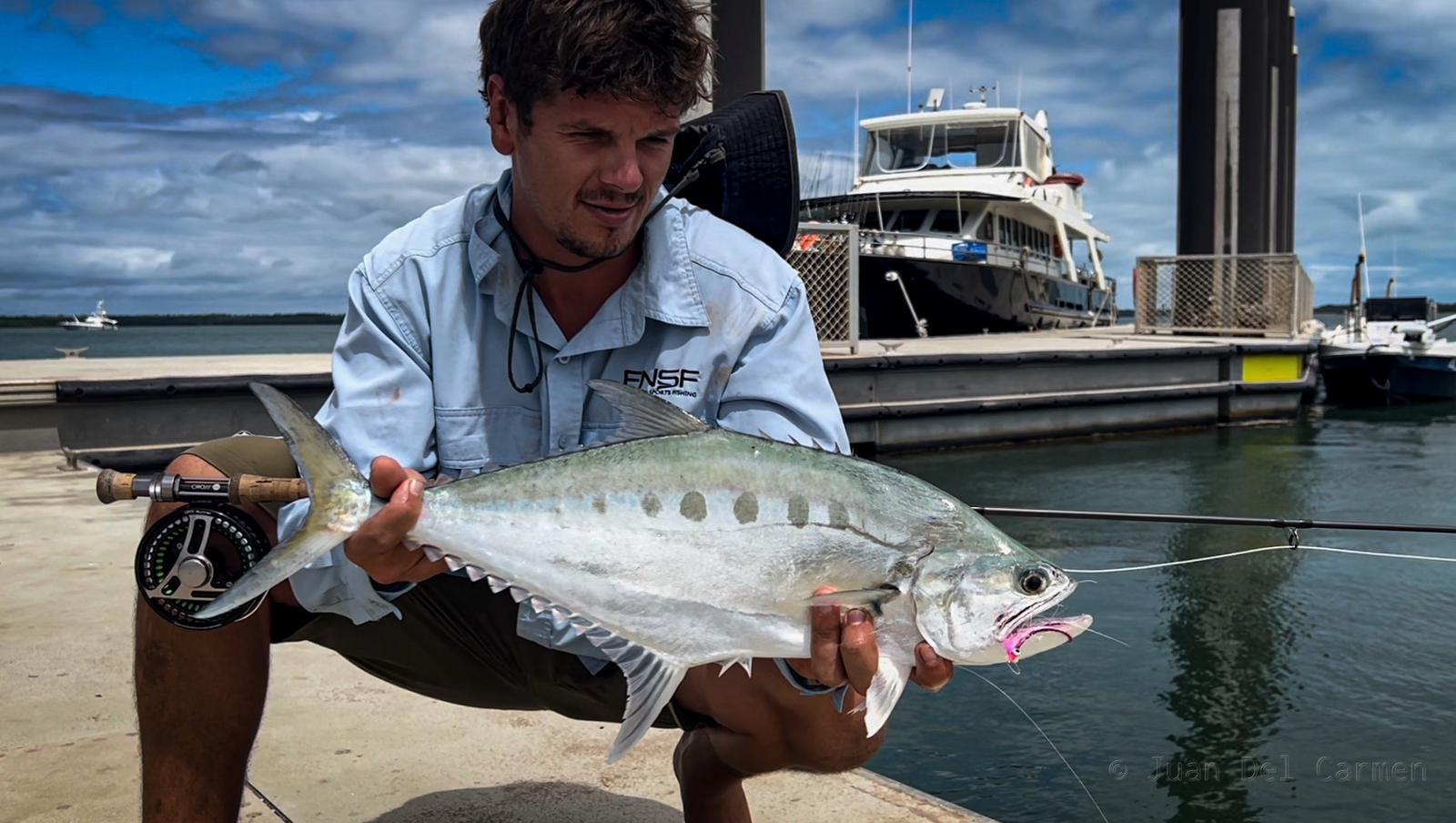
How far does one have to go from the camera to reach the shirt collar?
201 centimetres

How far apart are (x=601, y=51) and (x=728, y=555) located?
0.81 meters

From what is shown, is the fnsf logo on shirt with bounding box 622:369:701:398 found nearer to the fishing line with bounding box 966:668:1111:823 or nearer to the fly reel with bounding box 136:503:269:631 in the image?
the fly reel with bounding box 136:503:269:631

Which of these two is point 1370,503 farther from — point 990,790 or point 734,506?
point 734,506

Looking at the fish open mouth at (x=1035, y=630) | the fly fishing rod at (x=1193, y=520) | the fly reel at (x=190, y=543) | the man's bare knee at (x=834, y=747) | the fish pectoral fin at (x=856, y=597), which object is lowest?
the man's bare knee at (x=834, y=747)

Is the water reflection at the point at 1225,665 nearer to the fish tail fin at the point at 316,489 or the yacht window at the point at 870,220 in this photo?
the fish tail fin at the point at 316,489

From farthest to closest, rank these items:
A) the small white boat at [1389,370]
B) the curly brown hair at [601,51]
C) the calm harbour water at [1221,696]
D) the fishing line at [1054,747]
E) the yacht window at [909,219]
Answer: the yacht window at [909,219] < the small white boat at [1389,370] < the calm harbour water at [1221,696] < the fishing line at [1054,747] < the curly brown hair at [601,51]

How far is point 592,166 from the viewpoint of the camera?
187cm

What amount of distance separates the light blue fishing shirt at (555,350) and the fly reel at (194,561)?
10.0 inches

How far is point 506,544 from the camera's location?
1675 millimetres

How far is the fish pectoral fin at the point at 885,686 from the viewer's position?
1.64 meters

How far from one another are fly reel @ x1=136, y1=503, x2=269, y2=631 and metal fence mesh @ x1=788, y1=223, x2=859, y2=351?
9255 mm

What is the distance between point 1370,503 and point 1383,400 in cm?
1220

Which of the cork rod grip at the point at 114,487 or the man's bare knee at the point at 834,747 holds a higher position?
the cork rod grip at the point at 114,487

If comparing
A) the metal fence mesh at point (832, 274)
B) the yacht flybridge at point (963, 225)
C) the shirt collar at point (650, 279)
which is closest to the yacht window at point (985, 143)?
the yacht flybridge at point (963, 225)
